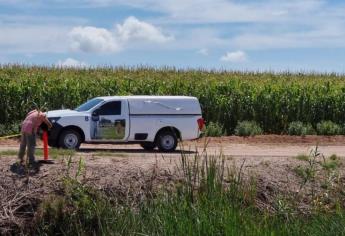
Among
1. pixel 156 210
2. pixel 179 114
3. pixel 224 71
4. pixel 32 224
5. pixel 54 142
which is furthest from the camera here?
pixel 224 71

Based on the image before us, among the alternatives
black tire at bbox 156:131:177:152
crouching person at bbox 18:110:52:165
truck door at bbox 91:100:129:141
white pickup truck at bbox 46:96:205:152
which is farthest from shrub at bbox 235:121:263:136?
crouching person at bbox 18:110:52:165

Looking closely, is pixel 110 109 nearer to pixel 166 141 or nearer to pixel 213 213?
pixel 166 141

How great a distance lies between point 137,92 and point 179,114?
7449 millimetres

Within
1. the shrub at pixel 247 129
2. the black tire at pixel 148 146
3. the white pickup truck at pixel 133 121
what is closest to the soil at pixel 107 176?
the white pickup truck at pixel 133 121

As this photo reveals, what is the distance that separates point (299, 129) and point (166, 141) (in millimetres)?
8065

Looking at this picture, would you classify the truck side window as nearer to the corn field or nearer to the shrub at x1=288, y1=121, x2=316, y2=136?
the corn field

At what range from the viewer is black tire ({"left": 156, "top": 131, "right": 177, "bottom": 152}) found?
23.9 metres

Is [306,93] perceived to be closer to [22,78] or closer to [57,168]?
[22,78]

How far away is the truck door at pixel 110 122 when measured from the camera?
76.9 ft

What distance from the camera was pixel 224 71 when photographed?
4050 cm

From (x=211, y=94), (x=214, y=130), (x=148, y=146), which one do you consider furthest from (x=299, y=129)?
(x=148, y=146)

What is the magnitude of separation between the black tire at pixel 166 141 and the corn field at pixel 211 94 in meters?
7.16

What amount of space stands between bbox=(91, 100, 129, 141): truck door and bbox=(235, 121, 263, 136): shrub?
23.0 ft

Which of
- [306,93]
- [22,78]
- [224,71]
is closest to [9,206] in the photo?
[22,78]
